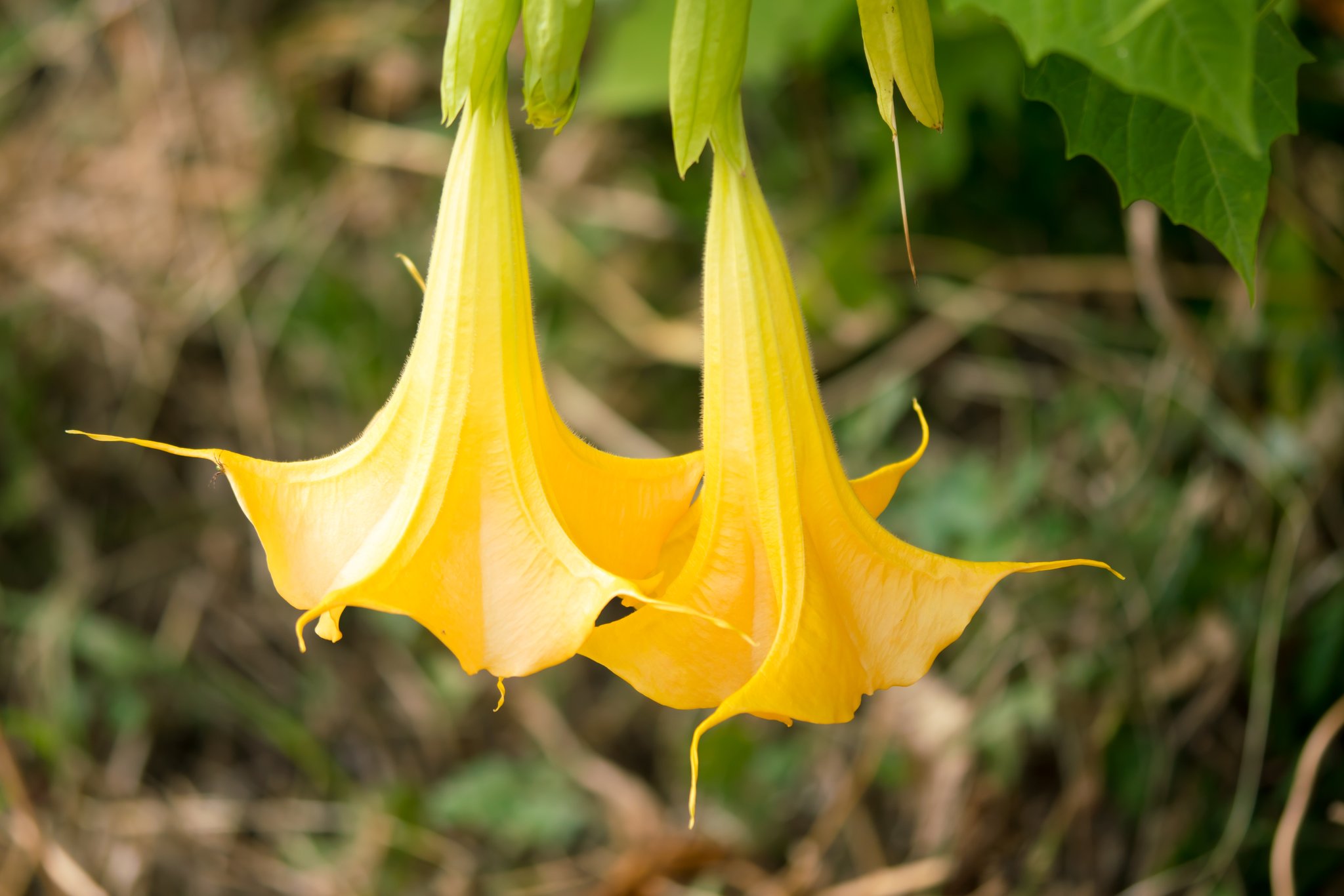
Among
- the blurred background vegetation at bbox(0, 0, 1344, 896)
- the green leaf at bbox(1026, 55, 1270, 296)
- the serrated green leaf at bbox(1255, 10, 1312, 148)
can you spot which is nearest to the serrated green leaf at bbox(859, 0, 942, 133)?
the green leaf at bbox(1026, 55, 1270, 296)

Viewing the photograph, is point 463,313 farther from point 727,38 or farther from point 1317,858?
point 1317,858

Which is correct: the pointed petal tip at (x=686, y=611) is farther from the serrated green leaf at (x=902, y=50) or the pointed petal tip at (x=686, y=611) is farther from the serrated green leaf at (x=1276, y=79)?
the serrated green leaf at (x=1276, y=79)

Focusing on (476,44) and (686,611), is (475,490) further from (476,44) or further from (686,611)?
(476,44)

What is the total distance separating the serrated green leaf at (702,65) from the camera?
58 centimetres

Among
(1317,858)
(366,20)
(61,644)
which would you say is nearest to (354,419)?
(61,644)

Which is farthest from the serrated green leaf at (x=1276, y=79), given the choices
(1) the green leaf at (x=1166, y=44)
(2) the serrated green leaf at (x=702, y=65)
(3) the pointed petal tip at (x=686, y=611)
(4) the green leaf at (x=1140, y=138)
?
(3) the pointed petal tip at (x=686, y=611)

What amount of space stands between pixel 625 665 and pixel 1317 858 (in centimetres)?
81

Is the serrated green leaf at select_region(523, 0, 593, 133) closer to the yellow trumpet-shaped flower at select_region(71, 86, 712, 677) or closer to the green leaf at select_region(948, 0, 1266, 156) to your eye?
the yellow trumpet-shaped flower at select_region(71, 86, 712, 677)

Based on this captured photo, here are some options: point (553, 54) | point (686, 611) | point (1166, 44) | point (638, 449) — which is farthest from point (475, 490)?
point (638, 449)

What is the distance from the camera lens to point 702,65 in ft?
1.94

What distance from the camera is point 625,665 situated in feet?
1.83

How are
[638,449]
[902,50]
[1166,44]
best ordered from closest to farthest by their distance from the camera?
[1166,44]
[902,50]
[638,449]

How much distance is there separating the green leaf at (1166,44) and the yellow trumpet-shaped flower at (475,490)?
0.30m

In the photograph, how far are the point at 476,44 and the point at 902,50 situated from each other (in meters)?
0.24
